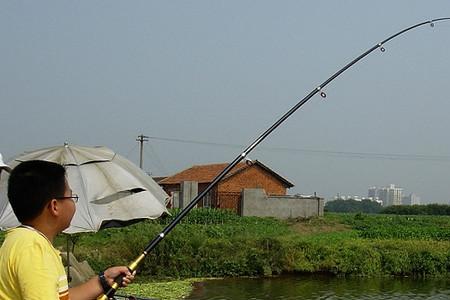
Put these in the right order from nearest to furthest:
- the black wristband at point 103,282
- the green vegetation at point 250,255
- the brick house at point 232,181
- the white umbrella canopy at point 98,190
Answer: the black wristband at point 103,282, the white umbrella canopy at point 98,190, the green vegetation at point 250,255, the brick house at point 232,181

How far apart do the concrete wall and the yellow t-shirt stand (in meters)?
29.2

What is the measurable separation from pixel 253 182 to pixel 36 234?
35.6 metres

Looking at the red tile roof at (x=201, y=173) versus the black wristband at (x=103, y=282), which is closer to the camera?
the black wristband at (x=103, y=282)

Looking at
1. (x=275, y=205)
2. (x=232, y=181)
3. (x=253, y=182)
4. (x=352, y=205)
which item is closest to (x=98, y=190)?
(x=275, y=205)

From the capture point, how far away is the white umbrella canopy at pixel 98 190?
18.2ft

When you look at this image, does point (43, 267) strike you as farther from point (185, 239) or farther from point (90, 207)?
point (185, 239)

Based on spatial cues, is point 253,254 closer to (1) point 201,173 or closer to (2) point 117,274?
(2) point 117,274

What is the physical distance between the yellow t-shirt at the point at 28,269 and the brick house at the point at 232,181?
31.5 metres

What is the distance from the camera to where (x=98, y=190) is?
570 centimetres

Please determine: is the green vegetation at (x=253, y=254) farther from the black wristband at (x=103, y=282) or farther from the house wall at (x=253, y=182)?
the house wall at (x=253, y=182)

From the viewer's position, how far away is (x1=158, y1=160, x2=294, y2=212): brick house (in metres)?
34.6

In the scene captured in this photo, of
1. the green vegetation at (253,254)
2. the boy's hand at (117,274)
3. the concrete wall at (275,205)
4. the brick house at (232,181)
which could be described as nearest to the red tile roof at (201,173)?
the brick house at (232,181)

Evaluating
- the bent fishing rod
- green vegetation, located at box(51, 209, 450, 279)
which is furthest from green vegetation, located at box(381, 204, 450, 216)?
the bent fishing rod

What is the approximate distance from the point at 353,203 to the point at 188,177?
47883 mm
